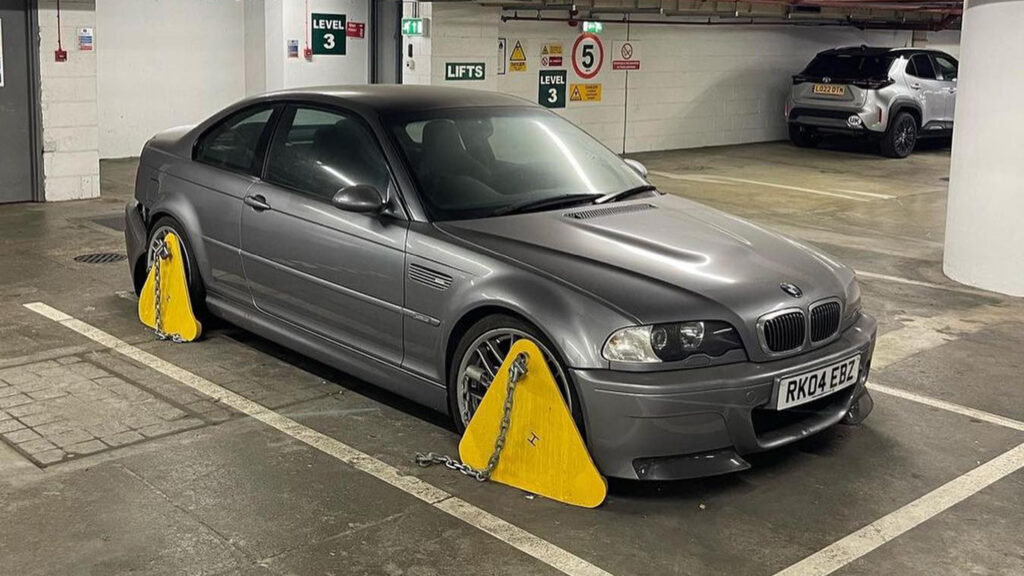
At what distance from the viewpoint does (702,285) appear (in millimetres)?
4164

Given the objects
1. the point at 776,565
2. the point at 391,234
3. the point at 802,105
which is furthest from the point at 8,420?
the point at 802,105

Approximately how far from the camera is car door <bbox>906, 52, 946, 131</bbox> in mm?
16016

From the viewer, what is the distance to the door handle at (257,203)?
532 centimetres

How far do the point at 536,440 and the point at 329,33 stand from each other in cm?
1018

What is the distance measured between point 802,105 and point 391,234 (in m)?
12.8

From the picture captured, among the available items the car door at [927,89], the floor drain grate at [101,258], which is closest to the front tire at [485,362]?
the floor drain grate at [101,258]

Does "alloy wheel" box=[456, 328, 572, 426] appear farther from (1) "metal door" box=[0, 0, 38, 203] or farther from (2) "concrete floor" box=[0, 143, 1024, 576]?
(1) "metal door" box=[0, 0, 38, 203]

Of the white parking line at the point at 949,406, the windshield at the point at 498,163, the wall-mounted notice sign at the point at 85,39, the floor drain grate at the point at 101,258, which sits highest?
the wall-mounted notice sign at the point at 85,39

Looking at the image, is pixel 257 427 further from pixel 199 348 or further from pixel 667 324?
pixel 667 324

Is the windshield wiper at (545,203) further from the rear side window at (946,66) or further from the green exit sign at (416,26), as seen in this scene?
the rear side window at (946,66)

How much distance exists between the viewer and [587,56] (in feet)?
49.2

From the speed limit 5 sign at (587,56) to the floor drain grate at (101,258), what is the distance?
323 inches

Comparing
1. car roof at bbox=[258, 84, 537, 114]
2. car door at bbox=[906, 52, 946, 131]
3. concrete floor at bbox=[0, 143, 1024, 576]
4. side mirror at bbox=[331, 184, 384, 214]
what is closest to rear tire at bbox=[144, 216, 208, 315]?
concrete floor at bbox=[0, 143, 1024, 576]

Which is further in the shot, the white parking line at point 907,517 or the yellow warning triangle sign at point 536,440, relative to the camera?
the yellow warning triangle sign at point 536,440
